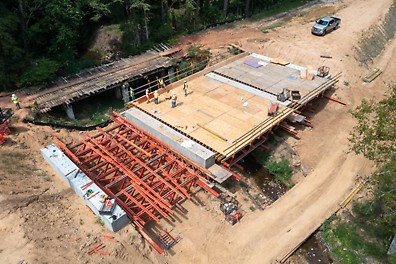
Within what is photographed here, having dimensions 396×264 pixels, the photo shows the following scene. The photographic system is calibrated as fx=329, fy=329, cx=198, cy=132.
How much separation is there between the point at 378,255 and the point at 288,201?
6124mm

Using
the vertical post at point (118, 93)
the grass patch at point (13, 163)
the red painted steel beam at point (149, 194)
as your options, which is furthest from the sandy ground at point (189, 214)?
the vertical post at point (118, 93)

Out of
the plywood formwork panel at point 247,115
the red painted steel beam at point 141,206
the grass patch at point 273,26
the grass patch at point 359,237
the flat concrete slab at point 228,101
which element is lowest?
the grass patch at point 359,237

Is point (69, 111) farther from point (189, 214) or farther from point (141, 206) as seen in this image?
point (189, 214)

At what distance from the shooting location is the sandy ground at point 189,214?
17.8m

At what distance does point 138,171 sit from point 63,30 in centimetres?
1723

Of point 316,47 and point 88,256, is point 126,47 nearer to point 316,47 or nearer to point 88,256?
point 316,47

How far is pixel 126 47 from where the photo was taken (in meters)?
39.0

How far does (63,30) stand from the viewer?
31344 millimetres

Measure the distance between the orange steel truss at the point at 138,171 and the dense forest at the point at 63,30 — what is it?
Result: 33.7ft

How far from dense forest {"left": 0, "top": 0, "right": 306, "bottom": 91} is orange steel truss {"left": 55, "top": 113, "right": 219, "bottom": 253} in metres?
10.3

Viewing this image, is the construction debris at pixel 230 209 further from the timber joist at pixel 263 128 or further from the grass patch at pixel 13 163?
the grass patch at pixel 13 163

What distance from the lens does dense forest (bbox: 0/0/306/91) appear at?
2975 cm

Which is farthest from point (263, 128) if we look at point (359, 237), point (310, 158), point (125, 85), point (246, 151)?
point (125, 85)

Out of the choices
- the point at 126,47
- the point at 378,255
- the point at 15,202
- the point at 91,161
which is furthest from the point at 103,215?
the point at 126,47
